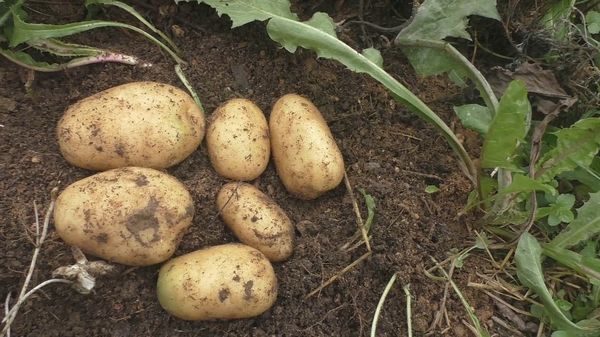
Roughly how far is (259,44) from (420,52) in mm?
523

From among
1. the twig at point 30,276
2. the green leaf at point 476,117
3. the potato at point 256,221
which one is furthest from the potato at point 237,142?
the green leaf at point 476,117

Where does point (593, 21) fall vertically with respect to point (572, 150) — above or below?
above

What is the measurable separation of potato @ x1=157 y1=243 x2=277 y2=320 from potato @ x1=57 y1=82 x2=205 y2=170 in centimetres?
31

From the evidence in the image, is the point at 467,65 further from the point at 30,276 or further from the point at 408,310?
the point at 30,276

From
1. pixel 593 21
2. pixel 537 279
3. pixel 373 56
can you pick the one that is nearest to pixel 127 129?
pixel 373 56

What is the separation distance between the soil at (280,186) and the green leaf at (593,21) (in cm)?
48

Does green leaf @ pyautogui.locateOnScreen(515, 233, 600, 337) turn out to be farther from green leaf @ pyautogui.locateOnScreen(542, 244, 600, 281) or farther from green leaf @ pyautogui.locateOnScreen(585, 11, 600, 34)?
green leaf @ pyautogui.locateOnScreen(585, 11, 600, 34)

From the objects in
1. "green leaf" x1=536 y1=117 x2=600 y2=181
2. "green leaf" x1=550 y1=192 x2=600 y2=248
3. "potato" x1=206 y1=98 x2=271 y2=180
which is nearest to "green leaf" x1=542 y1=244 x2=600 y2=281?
"green leaf" x1=550 y1=192 x2=600 y2=248

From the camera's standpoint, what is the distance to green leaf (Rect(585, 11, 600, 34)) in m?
1.90

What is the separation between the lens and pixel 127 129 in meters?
1.56

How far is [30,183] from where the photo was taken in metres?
1.61

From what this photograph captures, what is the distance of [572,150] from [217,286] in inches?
41.1

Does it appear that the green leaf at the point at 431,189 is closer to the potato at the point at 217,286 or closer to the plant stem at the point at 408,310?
the plant stem at the point at 408,310

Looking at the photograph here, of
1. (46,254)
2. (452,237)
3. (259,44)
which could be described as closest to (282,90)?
(259,44)
